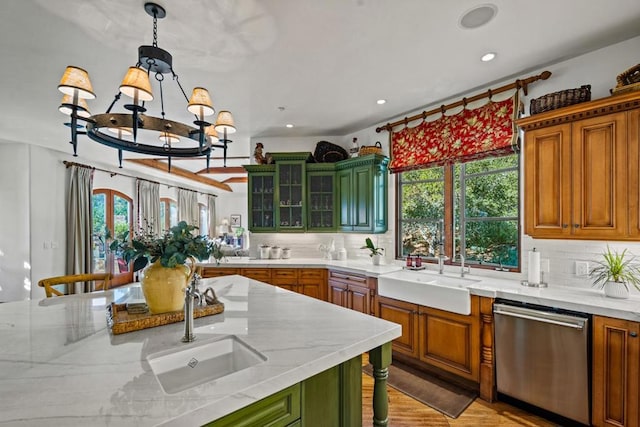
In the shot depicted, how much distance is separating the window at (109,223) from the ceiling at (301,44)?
10.8 ft

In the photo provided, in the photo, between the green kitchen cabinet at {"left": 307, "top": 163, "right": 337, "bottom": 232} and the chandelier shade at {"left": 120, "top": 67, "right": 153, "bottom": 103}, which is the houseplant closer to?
the chandelier shade at {"left": 120, "top": 67, "right": 153, "bottom": 103}

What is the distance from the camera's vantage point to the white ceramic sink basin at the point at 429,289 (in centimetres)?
253

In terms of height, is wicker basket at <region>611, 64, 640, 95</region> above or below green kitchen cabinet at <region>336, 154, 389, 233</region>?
above

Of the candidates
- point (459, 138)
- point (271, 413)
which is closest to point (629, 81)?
point (459, 138)

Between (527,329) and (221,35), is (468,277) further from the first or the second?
(221,35)

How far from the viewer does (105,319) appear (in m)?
1.60

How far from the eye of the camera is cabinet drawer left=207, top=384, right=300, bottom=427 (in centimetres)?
97

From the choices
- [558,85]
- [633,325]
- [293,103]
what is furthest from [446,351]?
[293,103]

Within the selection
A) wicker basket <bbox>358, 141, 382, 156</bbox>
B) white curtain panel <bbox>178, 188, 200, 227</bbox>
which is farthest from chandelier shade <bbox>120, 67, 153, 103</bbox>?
white curtain panel <bbox>178, 188, 200, 227</bbox>

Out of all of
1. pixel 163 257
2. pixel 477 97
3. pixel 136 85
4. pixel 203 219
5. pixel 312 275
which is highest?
pixel 477 97

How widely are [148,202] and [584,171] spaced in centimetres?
818

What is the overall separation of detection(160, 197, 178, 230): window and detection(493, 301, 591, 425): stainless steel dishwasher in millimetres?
8073

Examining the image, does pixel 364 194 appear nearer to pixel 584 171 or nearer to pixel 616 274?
pixel 584 171

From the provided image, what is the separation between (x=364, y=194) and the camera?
397cm
